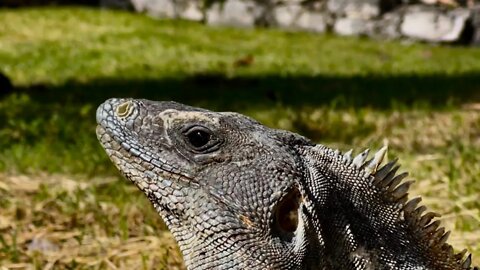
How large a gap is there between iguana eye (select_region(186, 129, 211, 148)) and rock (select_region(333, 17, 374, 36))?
10.0 meters

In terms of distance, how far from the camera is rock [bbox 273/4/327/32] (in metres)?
12.8

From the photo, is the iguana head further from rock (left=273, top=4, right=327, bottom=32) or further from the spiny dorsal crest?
rock (left=273, top=4, right=327, bottom=32)

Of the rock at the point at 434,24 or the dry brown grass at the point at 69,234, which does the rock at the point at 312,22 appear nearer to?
the rock at the point at 434,24

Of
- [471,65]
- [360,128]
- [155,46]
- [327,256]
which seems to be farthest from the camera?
[155,46]

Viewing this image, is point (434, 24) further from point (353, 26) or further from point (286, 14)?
point (286, 14)

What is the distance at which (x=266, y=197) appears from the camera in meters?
2.50

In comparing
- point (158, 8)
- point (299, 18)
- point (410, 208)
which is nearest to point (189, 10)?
point (158, 8)

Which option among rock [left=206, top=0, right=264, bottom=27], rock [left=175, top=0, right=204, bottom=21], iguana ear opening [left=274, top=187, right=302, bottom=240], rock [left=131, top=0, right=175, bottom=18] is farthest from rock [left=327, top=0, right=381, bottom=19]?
iguana ear opening [left=274, top=187, right=302, bottom=240]

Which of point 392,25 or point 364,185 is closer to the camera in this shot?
point 364,185

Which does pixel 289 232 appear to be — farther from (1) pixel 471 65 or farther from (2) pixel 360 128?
(1) pixel 471 65

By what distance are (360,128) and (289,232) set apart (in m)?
4.09

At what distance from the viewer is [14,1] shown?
14602 mm

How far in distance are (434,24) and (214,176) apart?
9744 mm

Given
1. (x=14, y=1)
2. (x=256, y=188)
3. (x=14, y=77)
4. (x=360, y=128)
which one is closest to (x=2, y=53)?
(x=14, y=77)
